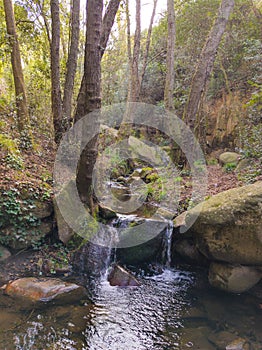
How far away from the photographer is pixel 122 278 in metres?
4.64

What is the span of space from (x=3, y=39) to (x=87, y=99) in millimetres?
3625

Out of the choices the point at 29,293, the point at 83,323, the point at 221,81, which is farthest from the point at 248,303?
the point at 221,81

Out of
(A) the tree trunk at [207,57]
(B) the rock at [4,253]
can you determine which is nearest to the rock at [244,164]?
(A) the tree trunk at [207,57]

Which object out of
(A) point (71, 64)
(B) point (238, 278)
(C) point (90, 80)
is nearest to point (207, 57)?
(A) point (71, 64)

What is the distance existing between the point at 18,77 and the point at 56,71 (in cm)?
115

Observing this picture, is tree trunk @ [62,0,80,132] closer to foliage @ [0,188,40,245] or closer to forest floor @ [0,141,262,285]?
forest floor @ [0,141,262,285]

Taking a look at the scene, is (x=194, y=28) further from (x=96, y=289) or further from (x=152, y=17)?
(x=96, y=289)

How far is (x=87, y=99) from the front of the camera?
4.62m

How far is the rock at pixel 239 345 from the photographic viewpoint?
3.16 metres

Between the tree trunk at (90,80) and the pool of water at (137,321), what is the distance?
6.36 ft

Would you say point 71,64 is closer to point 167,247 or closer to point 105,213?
point 105,213

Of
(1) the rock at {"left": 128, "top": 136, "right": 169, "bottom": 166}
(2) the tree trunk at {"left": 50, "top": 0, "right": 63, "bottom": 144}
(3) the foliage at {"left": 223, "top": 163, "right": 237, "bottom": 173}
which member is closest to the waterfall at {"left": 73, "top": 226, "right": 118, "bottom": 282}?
(2) the tree trunk at {"left": 50, "top": 0, "right": 63, "bottom": 144}

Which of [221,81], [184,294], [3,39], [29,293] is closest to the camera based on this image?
[29,293]

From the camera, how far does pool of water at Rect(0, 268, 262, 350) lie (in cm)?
312
